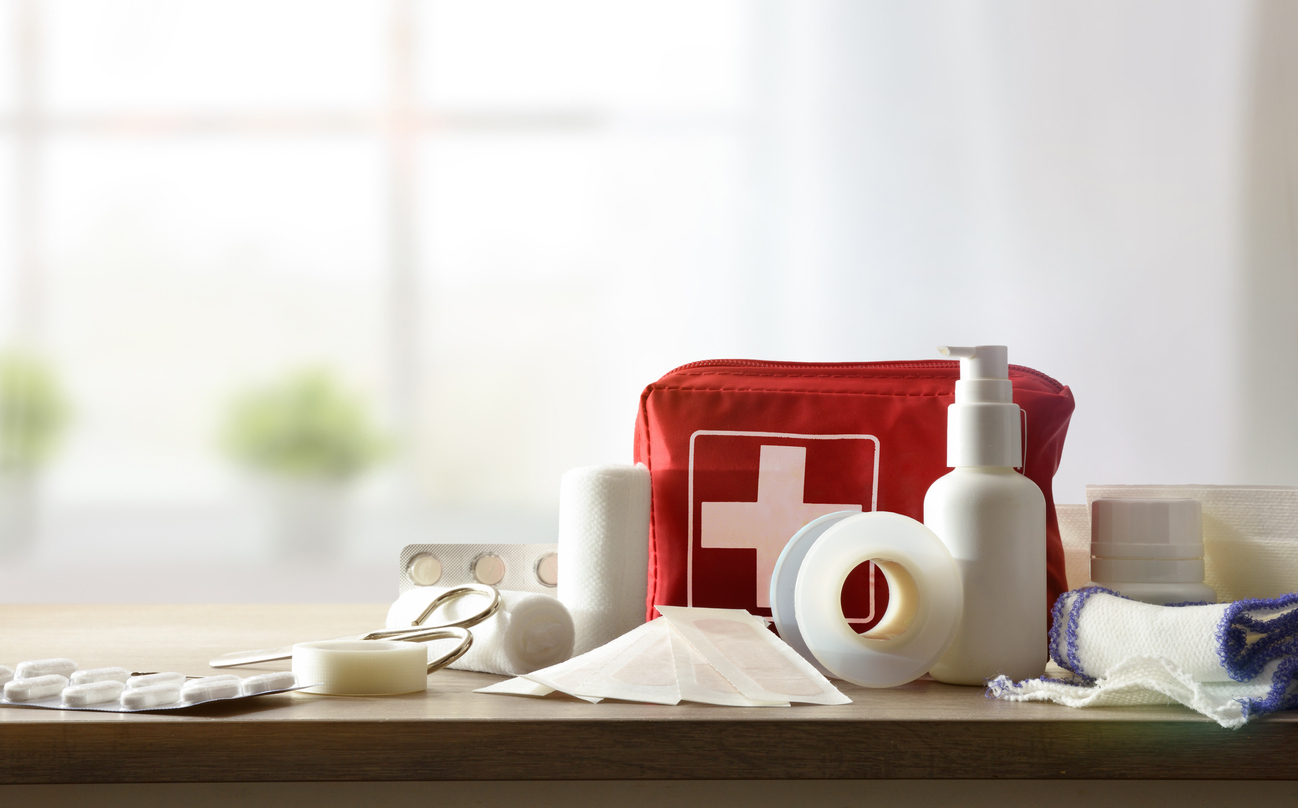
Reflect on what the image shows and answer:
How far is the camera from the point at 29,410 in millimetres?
955

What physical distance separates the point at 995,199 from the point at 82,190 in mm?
890

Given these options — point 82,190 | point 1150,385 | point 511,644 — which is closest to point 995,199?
point 1150,385

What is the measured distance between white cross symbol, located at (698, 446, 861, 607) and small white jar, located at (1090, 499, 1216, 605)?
0.39 ft

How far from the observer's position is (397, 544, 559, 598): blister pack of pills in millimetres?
530

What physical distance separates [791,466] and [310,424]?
0.62 m

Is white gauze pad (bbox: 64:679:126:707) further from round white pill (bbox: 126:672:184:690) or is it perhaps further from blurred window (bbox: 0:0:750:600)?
blurred window (bbox: 0:0:750:600)

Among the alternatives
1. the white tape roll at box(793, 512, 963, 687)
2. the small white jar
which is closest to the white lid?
the small white jar

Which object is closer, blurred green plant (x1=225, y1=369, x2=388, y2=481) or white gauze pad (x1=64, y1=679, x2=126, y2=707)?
white gauze pad (x1=64, y1=679, x2=126, y2=707)

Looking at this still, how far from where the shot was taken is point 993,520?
1.29 ft

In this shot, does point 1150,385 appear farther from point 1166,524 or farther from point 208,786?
point 208,786

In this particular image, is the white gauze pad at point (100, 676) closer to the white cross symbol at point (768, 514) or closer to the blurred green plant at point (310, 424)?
the white cross symbol at point (768, 514)

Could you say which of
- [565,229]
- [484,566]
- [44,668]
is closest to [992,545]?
[484,566]

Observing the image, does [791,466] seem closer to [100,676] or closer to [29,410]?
[100,676]

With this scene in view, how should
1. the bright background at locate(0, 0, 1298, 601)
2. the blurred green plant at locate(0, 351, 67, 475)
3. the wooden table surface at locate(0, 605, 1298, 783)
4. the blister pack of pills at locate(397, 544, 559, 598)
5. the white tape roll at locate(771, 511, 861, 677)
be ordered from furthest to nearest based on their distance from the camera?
the blurred green plant at locate(0, 351, 67, 475), the bright background at locate(0, 0, 1298, 601), the blister pack of pills at locate(397, 544, 559, 598), the white tape roll at locate(771, 511, 861, 677), the wooden table surface at locate(0, 605, 1298, 783)
